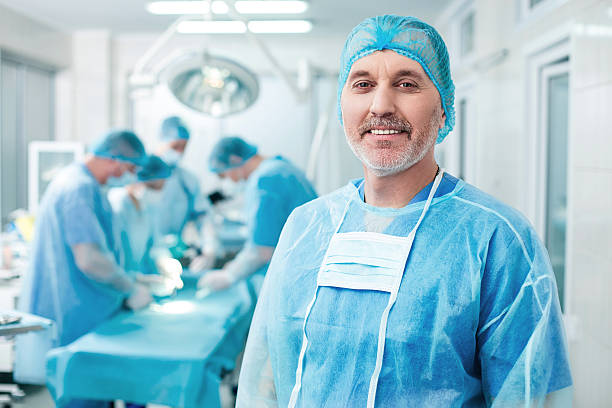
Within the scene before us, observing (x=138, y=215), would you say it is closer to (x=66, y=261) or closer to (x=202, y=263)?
(x=202, y=263)

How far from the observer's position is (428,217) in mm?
995

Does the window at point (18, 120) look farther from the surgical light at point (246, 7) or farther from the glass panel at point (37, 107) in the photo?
the surgical light at point (246, 7)

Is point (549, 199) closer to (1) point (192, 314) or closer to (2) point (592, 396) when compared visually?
(2) point (592, 396)

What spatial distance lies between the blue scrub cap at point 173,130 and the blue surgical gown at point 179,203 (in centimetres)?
22

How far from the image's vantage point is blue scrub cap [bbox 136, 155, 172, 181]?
118 inches

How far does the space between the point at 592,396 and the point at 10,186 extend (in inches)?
175

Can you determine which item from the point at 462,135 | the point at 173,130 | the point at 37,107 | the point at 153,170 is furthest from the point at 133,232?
the point at 462,135

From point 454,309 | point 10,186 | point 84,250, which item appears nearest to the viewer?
point 454,309

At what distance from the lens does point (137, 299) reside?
233 centimetres

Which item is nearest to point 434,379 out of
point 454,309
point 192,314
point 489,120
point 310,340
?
point 454,309

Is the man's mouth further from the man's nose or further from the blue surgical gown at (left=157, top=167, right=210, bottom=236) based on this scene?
the blue surgical gown at (left=157, top=167, right=210, bottom=236)

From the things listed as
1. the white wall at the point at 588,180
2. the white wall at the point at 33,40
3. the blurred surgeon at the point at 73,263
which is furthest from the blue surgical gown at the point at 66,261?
the white wall at the point at 33,40

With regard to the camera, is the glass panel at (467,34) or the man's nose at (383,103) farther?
the glass panel at (467,34)

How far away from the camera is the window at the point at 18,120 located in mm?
4492
